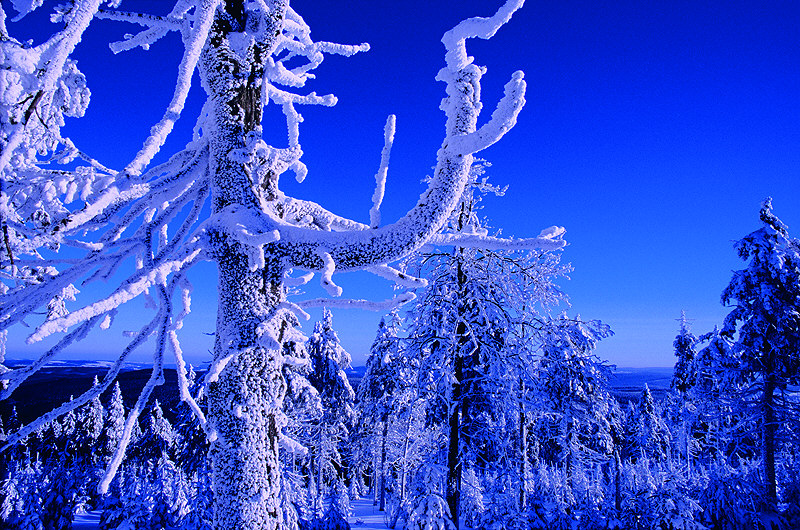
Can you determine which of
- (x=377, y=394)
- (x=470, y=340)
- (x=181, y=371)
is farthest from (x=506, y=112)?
(x=377, y=394)

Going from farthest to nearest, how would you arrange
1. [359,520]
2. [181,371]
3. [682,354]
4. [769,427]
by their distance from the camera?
1. [682,354]
2. [359,520]
3. [769,427]
4. [181,371]

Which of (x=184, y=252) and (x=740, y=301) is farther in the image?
(x=740, y=301)

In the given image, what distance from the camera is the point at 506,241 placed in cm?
204

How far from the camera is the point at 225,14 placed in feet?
7.91

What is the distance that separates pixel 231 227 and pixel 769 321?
19.2 m

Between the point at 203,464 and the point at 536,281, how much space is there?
2144cm

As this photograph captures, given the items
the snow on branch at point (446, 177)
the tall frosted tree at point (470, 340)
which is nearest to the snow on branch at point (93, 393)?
the snow on branch at point (446, 177)

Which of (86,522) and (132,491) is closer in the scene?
(132,491)

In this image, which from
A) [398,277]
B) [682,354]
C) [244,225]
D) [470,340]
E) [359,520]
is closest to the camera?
[244,225]

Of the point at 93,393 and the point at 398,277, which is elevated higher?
the point at 398,277

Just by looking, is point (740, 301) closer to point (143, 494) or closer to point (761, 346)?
point (761, 346)

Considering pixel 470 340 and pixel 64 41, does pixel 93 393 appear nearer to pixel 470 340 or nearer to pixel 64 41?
pixel 64 41

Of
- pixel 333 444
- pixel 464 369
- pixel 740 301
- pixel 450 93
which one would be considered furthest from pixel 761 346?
pixel 333 444

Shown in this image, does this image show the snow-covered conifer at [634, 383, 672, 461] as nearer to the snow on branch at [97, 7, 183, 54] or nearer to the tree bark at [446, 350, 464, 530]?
the tree bark at [446, 350, 464, 530]
